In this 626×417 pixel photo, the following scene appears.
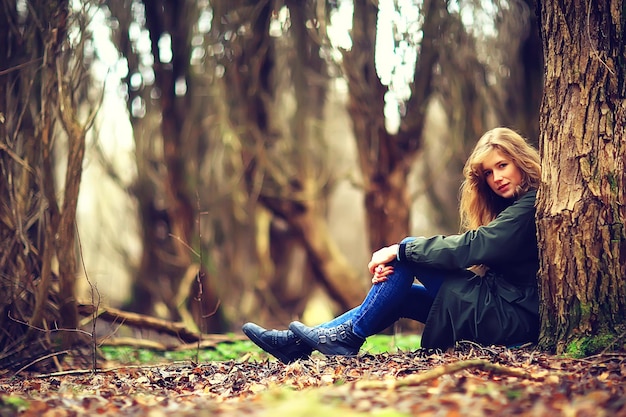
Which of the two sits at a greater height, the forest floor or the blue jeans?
the blue jeans

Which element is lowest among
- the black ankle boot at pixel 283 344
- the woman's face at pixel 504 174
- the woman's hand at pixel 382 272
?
the black ankle boot at pixel 283 344

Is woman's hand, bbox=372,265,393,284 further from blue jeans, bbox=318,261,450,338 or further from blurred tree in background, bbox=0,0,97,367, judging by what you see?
blurred tree in background, bbox=0,0,97,367

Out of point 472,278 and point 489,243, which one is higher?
point 489,243

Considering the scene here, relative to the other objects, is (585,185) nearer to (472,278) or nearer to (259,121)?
(472,278)

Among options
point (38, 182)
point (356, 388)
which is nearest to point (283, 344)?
point (356, 388)

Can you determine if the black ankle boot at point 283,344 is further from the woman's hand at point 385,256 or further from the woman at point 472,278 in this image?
the woman's hand at point 385,256

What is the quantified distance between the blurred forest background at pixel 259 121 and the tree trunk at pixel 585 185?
9.96 feet

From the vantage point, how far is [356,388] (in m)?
3.00

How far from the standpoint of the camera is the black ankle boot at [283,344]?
13.7 ft

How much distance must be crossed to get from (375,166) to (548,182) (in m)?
4.35

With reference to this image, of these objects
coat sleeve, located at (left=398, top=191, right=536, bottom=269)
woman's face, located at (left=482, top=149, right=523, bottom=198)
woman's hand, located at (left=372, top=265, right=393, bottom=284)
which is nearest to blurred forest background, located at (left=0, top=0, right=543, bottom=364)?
woman's hand, located at (left=372, top=265, right=393, bottom=284)

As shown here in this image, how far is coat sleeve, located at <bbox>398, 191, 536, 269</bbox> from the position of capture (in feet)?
12.5

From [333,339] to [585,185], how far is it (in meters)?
1.56

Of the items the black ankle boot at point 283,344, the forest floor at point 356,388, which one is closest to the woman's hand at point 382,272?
the forest floor at point 356,388
